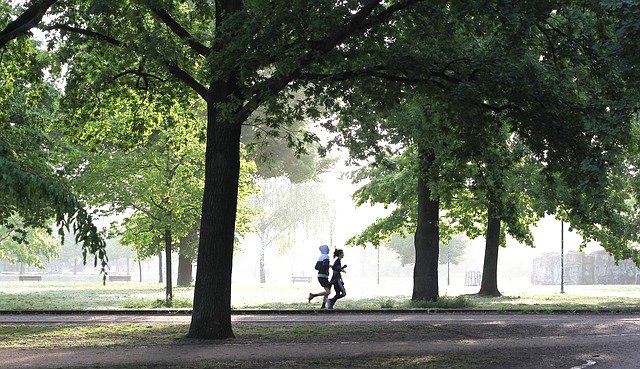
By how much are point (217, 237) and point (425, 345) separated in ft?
12.6

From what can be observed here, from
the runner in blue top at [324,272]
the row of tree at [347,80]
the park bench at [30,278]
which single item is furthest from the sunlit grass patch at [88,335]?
the park bench at [30,278]

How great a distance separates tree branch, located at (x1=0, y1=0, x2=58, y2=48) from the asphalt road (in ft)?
16.3

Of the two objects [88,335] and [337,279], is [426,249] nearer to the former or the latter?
[337,279]

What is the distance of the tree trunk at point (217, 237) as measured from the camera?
1372 centimetres

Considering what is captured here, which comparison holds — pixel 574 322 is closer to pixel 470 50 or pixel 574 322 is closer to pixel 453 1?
pixel 470 50

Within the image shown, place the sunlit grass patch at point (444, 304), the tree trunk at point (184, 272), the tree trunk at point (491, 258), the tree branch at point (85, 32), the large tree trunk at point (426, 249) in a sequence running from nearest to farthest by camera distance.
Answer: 1. the tree branch at point (85, 32)
2. the sunlit grass patch at point (444, 304)
3. the large tree trunk at point (426, 249)
4. the tree trunk at point (491, 258)
5. the tree trunk at point (184, 272)

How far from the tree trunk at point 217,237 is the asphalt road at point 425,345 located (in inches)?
29.1

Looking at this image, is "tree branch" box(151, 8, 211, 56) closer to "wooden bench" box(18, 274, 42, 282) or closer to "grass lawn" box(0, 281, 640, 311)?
"grass lawn" box(0, 281, 640, 311)

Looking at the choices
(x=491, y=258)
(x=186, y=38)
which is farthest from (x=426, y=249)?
(x=186, y=38)

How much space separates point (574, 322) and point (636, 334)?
2.75 metres

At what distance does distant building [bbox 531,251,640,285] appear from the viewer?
80.1 m

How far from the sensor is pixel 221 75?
12867mm

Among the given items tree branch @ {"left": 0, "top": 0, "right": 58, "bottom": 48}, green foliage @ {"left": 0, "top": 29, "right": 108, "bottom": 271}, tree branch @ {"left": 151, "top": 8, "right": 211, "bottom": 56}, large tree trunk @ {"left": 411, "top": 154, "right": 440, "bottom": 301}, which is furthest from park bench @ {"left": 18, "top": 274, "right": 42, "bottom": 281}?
tree branch @ {"left": 151, "top": 8, "right": 211, "bottom": 56}

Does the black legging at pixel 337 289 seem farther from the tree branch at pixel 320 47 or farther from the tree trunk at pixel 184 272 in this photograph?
the tree trunk at pixel 184 272
